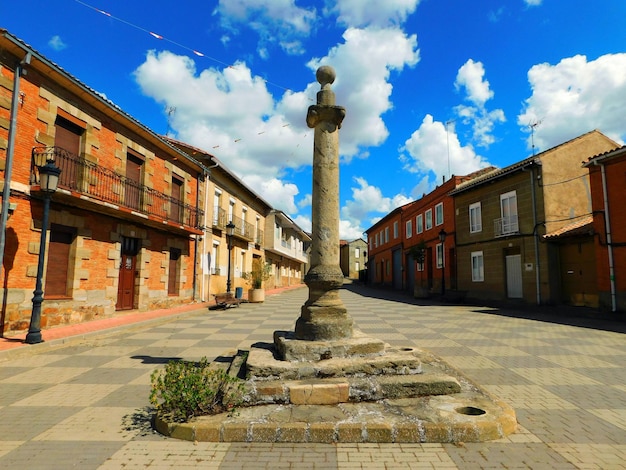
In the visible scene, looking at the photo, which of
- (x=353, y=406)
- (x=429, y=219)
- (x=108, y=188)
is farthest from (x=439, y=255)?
(x=353, y=406)

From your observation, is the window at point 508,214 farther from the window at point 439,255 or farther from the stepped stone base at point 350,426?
the stepped stone base at point 350,426

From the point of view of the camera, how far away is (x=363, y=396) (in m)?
4.02

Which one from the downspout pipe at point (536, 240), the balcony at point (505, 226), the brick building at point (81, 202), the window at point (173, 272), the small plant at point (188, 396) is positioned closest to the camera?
the small plant at point (188, 396)

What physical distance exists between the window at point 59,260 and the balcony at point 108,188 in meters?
1.24

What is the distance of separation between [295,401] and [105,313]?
31.9ft

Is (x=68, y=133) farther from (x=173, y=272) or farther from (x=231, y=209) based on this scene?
(x=231, y=209)

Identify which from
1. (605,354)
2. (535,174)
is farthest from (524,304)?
(605,354)

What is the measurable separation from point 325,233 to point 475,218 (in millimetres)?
16365

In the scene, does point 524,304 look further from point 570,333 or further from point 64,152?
point 64,152

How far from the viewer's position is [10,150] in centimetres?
825

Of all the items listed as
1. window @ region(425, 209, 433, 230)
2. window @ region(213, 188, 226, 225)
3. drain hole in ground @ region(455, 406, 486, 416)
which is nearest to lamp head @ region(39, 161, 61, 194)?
drain hole in ground @ region(455, 406, 486, 416)

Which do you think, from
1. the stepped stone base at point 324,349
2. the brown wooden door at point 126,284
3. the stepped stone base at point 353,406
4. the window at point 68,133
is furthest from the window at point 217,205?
the stepped stone base at point 324,349

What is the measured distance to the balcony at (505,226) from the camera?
54.6 ft

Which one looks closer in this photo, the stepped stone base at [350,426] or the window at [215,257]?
the stepped stone base at [350,426]
